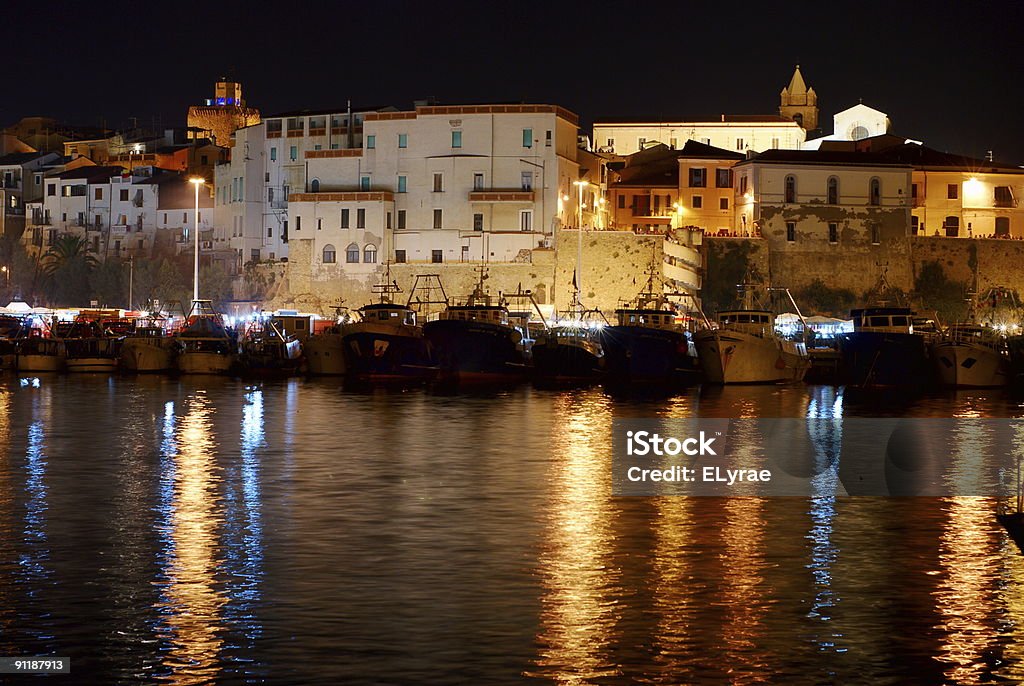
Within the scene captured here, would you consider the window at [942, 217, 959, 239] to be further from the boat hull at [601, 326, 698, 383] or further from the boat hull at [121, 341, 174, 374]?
the boat hull at [121, 341, 174, 374]

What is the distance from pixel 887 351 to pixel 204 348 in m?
27.4

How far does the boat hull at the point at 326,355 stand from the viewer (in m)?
58.0

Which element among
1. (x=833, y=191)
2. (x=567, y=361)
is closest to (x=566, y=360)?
(x=567, y=361)

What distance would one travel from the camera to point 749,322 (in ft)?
184

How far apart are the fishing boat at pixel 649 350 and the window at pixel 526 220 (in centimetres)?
2202

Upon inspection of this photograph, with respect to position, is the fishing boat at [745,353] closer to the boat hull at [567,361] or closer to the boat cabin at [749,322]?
the boat cabin at [749,322]

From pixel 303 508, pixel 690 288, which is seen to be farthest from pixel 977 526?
pixel 690 288

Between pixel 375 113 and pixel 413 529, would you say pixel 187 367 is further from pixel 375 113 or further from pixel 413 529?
pixel 413 529

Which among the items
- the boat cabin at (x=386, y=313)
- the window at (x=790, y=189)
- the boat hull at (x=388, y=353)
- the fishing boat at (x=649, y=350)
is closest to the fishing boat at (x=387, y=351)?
the boat hull at (x=388, y=353)

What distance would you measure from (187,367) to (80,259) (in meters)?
42.8

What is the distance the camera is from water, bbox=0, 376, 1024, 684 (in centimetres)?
1412

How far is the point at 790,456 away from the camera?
31.3 meters

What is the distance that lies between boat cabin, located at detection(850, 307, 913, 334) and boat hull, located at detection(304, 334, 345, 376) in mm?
20356

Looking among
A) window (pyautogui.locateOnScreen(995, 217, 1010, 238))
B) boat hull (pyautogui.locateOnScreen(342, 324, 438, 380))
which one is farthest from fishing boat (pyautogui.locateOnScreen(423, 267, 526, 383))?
window (pyautogui.locateOnScreen(995, 217, 1010, 238))
